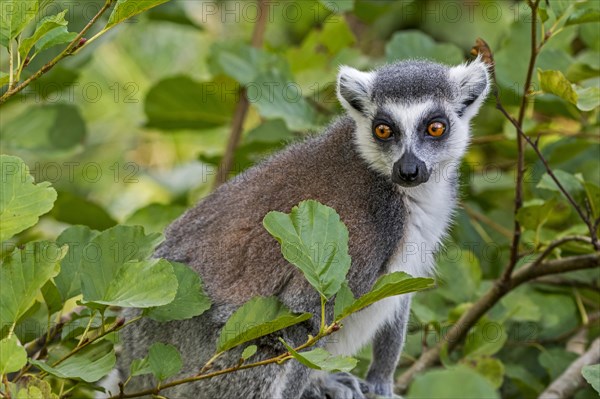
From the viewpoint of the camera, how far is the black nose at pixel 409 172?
3.62 metres

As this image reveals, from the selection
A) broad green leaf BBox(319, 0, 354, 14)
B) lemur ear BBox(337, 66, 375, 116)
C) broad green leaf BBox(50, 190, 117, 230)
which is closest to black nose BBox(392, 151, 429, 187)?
lemur ear BBox(337, 66, 375, 116)

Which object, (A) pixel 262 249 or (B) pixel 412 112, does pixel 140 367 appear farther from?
(B) pixel 412 112

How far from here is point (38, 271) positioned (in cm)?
258

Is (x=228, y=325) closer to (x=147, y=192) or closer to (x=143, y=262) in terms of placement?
(x=143, y=262)

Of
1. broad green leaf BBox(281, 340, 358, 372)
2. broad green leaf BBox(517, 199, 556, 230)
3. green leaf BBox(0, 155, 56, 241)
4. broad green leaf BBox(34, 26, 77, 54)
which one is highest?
broad green leaf BBox(34, 26, 77, 54)

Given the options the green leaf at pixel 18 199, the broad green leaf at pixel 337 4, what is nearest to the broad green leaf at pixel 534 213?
the broad green leaf at pixel 337 4

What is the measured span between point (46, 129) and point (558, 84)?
3130 millimetres

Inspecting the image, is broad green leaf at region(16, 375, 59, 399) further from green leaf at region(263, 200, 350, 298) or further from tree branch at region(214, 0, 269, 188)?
tree branch at region(214, 0, 269, 188)

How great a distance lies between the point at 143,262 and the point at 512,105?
10.1 feet

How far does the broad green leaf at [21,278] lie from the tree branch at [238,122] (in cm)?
249

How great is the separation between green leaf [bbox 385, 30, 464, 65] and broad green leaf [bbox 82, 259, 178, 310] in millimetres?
2741

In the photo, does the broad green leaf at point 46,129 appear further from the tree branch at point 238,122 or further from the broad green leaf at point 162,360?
the broad green leaf at point 162,360

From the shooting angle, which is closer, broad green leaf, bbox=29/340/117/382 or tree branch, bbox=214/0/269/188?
broad green leaf, bbox=29/340/117/382

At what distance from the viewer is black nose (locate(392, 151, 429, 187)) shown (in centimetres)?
362
